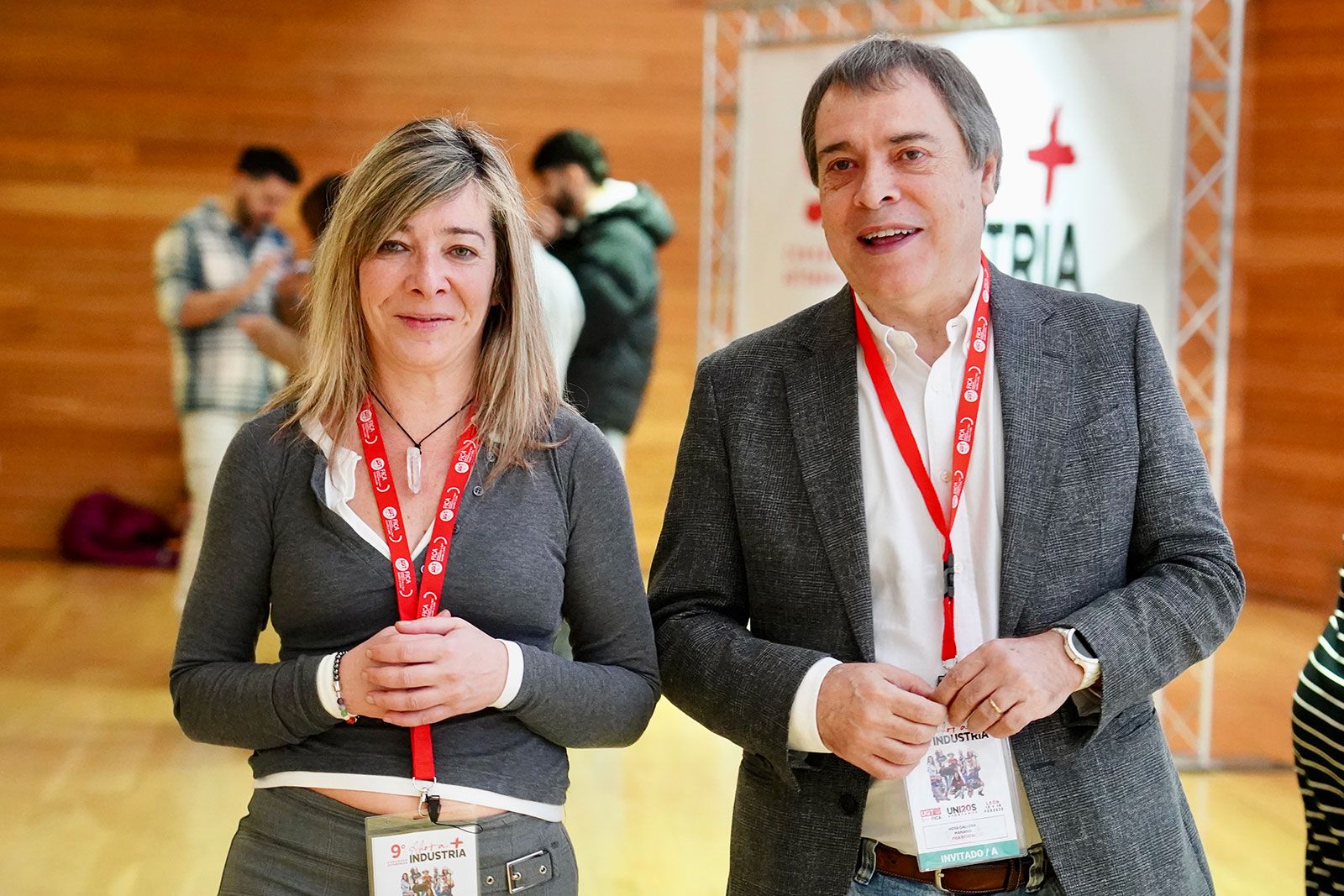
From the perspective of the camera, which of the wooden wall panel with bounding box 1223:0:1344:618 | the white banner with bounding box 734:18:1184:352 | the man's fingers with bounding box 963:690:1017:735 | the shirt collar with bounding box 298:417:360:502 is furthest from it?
the wooden wall panel with bounding box 1223:0:1344:618

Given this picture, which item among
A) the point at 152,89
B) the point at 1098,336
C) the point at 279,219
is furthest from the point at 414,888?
the point at 152,89

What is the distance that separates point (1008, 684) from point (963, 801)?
191 millimetres

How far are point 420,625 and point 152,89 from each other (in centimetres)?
770

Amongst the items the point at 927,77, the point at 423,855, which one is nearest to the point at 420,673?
the point at 423,855

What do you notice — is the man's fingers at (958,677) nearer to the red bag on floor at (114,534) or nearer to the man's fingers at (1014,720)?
the man's fingers at (1014,720)

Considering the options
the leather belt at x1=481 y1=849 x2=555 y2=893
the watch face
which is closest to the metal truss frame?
the watch face

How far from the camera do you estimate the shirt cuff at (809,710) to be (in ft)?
5.59

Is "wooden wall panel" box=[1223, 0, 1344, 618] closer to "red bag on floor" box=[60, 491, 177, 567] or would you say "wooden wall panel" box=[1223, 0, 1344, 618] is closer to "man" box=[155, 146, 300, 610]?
"man" box=[155, 146, 300, 610]

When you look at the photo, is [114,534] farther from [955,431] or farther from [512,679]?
[955,431]

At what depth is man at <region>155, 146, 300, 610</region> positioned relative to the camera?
576cm

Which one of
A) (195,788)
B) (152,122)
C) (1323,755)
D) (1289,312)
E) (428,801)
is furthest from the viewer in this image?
(152,122)

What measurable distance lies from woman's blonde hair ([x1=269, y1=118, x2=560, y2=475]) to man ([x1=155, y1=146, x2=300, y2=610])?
396cm

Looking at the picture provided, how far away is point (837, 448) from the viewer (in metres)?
1.83

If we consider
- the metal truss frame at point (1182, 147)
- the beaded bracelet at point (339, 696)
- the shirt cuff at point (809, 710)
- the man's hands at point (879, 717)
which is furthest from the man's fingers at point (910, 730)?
the metal truss frame at point (1182, 147)
